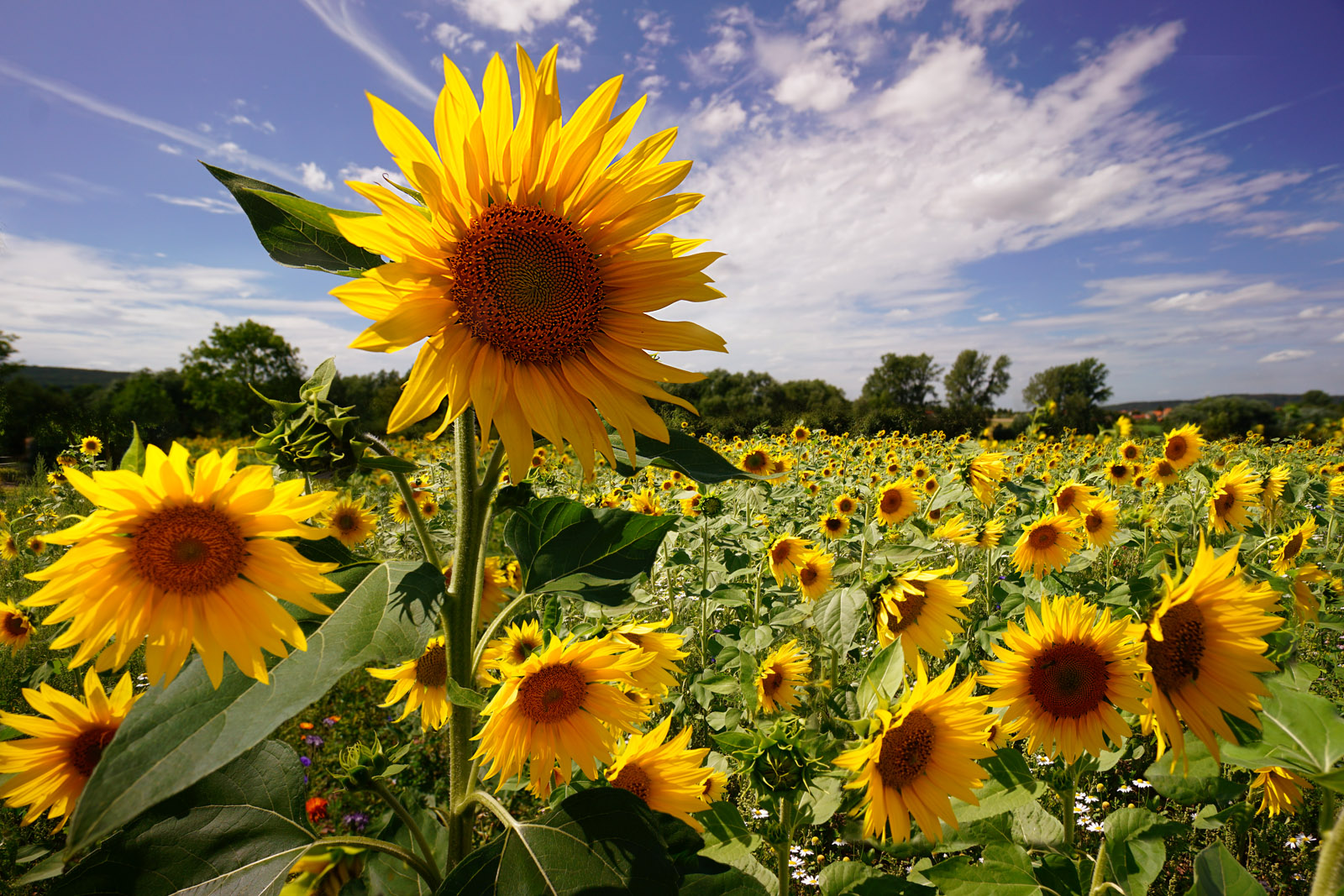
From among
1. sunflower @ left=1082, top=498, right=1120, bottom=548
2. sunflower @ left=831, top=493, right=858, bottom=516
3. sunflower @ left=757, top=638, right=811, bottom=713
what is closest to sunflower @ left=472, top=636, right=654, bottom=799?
sunflower @ left=757, top=638, right=811, bottom=713

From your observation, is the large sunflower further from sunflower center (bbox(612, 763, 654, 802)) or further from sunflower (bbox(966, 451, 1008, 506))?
sunflower (bbox(966, 451, 1008, 506))

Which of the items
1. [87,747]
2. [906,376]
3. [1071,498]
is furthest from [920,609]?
[906,376]

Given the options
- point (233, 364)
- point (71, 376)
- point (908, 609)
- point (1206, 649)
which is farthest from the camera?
point (71, 376)

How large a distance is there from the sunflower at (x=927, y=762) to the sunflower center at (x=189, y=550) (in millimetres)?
1210

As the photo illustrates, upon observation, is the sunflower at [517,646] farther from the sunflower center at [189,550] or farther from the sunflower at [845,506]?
the sunflower at [845,506]

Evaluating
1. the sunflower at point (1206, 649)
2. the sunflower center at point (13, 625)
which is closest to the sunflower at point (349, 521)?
the sunflower center at point (13, 625)

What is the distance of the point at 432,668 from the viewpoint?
5.21ft

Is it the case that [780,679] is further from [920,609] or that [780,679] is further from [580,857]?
[580,857]

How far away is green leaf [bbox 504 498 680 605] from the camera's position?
1001 mm

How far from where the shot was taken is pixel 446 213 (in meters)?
0.81

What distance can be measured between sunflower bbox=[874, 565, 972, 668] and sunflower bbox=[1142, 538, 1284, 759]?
98 centimetres

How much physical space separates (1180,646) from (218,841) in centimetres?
174

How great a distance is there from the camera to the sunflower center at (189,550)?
32.1 inches

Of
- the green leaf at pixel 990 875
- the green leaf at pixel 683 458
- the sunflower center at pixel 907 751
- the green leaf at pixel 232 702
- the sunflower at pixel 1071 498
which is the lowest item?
the green leaf at pixel 990 875
